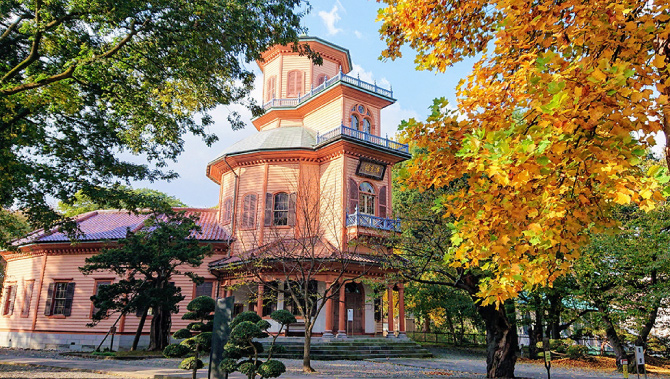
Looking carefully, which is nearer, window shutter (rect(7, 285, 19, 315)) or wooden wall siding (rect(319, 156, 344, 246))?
wooden wall siding (rect(319, 156, 344, 246))

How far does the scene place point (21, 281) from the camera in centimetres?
2542

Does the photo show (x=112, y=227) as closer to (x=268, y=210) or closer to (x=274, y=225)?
(x=268, y=210)

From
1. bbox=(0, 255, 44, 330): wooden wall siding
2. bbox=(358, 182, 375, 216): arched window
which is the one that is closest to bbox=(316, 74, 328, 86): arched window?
bbox=(358, 182, 375, 216): arched window

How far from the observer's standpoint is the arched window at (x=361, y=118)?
2452 cm

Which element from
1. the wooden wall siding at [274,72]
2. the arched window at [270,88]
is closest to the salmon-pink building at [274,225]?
the wooden wall siding at [274,72]

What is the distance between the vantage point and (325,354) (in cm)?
1808

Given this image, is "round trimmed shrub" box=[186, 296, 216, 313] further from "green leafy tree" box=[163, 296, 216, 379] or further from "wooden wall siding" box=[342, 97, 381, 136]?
"wooden wall siding" box=[342, 97, 381, 136]

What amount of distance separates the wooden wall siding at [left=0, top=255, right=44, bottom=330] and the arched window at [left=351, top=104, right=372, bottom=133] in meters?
18.7

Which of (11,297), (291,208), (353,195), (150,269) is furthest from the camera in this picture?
(11,297)

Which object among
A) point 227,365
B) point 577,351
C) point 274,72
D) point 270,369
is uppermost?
point 274,72

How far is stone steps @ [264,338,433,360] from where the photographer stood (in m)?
18.0

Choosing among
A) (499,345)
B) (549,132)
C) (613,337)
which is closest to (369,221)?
(499,345)

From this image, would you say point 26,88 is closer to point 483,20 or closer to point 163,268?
point 483,20

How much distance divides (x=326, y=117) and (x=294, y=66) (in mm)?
5371
